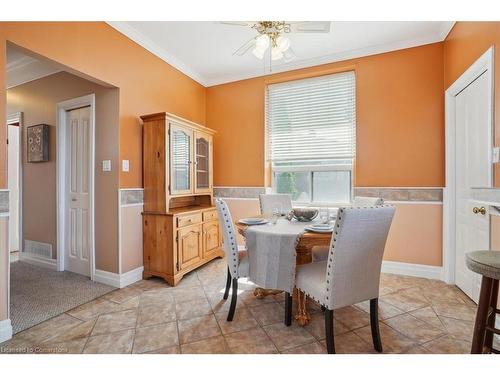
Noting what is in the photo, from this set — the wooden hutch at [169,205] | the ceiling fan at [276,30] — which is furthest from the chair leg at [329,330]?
the ceiling fan at [276,30]

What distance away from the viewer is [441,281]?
8.87 ft

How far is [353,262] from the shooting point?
1.47 meters

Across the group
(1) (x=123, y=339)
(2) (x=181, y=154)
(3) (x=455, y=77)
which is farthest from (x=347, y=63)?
(1) (x=123, y=339)

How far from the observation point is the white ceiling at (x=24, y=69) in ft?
9.84

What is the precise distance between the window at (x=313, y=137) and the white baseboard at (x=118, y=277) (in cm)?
209

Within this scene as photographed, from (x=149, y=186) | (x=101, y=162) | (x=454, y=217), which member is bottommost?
(x=454, y=217)

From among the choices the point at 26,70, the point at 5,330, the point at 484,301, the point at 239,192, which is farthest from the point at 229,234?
the point at 26,70

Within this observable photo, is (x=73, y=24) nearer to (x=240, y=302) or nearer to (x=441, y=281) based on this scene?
(x=240, y=302)

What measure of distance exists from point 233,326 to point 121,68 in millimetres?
2685

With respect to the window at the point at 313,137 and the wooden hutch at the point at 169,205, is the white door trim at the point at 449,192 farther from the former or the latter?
the wooden hutch at the point at 169,205

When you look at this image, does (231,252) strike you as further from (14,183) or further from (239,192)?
(14,183)

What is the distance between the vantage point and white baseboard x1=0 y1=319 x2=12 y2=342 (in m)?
1.68

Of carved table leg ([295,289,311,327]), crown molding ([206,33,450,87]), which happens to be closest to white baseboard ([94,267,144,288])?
carved table leg ([295,289,311,327])

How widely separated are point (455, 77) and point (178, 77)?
3169 millimetres
